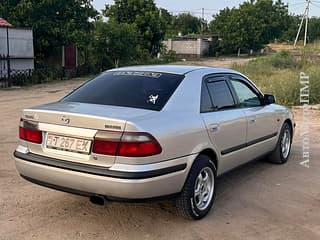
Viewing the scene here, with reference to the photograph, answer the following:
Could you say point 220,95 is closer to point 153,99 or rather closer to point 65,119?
point 153,99

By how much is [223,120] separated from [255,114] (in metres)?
0.92

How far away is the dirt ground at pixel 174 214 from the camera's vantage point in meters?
4.04

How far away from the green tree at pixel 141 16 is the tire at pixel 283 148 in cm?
2869

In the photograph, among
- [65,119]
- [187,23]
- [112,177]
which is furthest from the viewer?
[187,23]

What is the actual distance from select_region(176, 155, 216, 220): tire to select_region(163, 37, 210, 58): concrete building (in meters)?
46.1

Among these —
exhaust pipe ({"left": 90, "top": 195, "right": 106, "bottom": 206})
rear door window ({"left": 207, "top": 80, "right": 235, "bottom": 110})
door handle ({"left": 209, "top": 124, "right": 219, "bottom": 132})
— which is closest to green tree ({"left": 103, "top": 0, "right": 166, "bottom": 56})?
rear door window ({"left": 207, "top": 80, "right": 235, "bottom": 110})

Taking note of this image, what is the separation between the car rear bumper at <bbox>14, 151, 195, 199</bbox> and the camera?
368cm

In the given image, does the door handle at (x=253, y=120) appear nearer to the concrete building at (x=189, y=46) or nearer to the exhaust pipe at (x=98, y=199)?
the exhaust pipe at (x=98, y=199)

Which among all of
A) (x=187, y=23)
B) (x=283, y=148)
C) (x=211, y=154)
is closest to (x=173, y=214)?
(x=211, y=154)

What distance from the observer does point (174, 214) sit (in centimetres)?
448

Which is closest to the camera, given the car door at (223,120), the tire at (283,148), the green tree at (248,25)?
the car door at (223,120)

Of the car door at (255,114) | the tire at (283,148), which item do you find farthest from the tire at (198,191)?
the tire at (283,148)

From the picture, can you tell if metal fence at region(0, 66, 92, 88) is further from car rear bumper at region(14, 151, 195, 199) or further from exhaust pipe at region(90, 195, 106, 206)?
exhaust pipe at region(90, 195, 106, 206)

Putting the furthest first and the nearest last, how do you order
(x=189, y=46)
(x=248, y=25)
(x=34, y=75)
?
1. (x=248, y=25)
2. (x=189, y=46)
3. (x=34, y=75)
